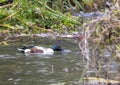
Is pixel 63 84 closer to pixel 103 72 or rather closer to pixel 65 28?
pixel 103 72

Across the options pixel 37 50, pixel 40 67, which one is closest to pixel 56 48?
pixel 37 50

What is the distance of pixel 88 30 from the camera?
6223 millimetres

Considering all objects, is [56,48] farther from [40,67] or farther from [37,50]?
[40,67]

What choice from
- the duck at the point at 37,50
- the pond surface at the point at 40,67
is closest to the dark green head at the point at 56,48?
the duck at the point at 37,50

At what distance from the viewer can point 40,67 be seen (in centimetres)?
954

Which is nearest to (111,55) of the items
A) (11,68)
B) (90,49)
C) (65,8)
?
(90,49)

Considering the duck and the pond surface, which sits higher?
the duck

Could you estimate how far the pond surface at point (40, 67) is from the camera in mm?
8234

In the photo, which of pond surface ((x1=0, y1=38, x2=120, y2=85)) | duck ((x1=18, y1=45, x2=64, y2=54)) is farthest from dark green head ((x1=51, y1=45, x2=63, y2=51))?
pond surface ((x1=0, y1=38, x2=120, y2=85))

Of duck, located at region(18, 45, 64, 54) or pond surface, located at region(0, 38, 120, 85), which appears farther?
duck, located at region(18, 45, 64, 54)

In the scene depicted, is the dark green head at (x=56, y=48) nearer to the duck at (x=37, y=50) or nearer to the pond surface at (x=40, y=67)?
the duck at (x=37, y=50)

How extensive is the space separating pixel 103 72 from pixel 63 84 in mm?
1300

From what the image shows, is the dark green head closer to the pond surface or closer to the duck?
the duck

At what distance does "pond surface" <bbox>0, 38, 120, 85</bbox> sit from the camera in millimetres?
8234
